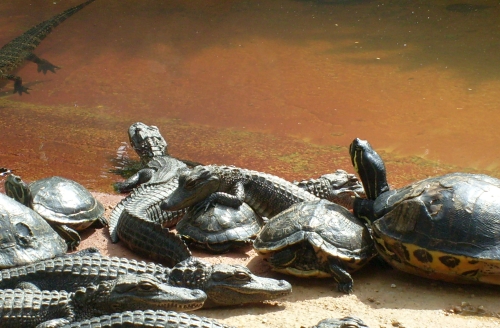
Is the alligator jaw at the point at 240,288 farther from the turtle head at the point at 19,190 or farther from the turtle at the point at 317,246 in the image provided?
the turtle head at the point at 19,190

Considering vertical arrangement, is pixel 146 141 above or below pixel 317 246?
below

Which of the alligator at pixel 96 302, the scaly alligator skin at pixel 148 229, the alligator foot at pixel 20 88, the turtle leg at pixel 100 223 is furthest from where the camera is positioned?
the alligator foot at pixel 20 88

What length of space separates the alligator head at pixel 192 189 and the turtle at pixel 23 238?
1.24 metres

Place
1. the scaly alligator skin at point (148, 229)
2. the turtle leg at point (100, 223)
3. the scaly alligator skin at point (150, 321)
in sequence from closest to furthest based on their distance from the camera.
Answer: the scaly alligator skin at point (150, 321) → the scaly alligator skin at point (148, 229) → the turtle leg at point (100, 223)

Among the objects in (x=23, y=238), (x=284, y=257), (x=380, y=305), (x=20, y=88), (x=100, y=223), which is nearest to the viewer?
(x=380, y=305)

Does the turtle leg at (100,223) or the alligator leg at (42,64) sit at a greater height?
the alligator leg at (42,64)

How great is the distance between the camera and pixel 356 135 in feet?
29.7

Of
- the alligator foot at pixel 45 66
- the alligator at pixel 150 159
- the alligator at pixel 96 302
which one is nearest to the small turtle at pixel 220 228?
the alligator at pixel 96 302

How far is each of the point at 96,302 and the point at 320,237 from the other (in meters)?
1.66

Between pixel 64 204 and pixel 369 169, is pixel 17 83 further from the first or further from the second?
pixel 369 169

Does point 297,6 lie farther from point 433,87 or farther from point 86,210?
point 86,210

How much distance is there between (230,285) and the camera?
15.2 ft

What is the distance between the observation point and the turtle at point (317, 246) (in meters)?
5.05

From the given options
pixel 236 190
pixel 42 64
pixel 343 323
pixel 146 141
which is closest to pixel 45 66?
pixel 42 64
